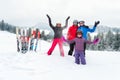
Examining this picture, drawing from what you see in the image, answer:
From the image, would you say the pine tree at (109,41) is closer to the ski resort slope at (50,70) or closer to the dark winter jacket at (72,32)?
the dark winter jacket at (72,32)

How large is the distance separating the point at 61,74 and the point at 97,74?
130 centimetres

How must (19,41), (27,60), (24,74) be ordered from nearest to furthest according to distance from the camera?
(24,74) < (27,60) < (19,41)

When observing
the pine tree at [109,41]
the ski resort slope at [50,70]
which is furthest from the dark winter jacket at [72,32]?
the pine tree at [109,41]

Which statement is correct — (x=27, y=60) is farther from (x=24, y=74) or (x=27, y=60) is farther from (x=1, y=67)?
(x=24, y=74)

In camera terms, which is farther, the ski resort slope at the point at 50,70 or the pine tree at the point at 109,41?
the pine tree at the point at 109,41

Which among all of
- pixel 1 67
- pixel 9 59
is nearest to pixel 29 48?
pixel 9 59

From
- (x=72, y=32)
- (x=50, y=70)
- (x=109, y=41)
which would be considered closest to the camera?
(x=50, y=70)

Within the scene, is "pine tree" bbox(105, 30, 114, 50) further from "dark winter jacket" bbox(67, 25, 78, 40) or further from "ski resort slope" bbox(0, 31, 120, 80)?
"ski resort slope" bbox(0, 31, 120, 80)

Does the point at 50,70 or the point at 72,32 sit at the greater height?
the point at 72,32

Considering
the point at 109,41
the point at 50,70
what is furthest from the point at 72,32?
the point at 109,41

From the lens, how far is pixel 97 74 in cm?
1007

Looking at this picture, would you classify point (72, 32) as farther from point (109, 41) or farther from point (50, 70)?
point (109, 41)

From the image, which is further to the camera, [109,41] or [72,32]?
[109,41]

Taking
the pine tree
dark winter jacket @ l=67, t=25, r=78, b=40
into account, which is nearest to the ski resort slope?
dark winter jacket @ l=67, t=25, r=78, b=40
